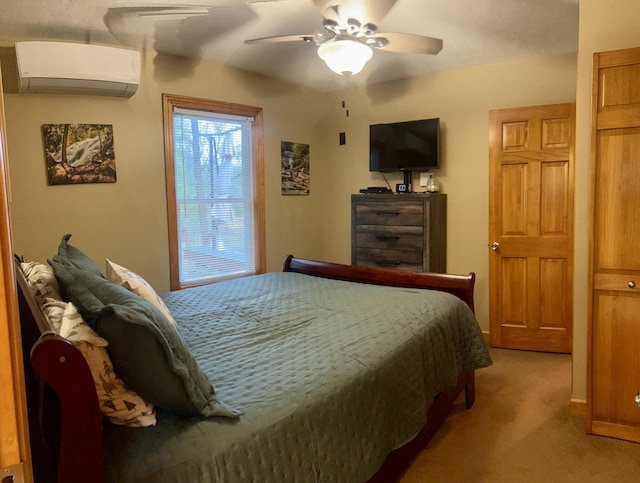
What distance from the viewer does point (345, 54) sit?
2471mm

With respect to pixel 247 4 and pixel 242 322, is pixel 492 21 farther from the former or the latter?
pixel 242 322

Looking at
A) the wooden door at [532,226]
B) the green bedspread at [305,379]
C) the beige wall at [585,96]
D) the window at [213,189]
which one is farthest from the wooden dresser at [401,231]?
the beige wall at [585,96]

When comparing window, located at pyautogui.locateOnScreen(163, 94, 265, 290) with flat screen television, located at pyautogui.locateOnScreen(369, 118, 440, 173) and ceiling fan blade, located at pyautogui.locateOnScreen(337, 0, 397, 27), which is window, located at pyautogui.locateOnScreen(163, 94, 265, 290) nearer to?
flat screen television, located at pyautogui.locateOnScreen(369, 118, 440, 173)

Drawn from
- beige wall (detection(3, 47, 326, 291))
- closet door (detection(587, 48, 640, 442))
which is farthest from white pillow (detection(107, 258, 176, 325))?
closet door (detection(587, 48, 640, 442))

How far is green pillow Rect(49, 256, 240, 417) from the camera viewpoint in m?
1.20

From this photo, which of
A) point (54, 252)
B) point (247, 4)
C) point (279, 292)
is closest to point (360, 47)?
point (247, 4)

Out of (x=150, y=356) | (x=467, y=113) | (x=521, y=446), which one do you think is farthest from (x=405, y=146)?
(x=150, y=356)

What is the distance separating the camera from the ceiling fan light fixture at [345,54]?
2.45 m

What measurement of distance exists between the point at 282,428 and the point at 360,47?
201cm

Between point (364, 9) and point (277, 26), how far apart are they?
A: 3.26 ft

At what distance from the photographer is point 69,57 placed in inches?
111

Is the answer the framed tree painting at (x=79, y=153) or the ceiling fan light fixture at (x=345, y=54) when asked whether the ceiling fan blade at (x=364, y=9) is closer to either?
the ceiling fan light fixture at (x=345, y=54)

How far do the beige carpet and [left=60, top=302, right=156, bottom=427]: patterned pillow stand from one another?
1.46 meters

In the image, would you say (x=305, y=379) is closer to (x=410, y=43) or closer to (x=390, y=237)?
(x=410, y=43)
